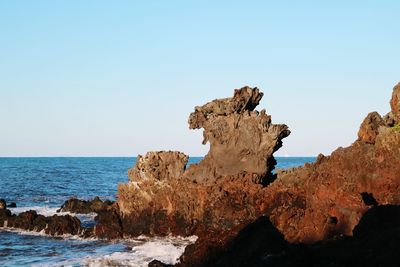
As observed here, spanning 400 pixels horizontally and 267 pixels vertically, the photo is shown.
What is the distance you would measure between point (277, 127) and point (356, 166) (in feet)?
24.9

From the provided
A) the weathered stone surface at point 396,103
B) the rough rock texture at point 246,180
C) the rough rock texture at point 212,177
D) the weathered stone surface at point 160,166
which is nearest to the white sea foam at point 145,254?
the rough rock texture at point 246,180

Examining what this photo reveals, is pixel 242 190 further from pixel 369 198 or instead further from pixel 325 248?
pixel 325 248

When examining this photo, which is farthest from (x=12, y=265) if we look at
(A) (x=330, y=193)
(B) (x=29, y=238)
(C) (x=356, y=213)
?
(C) (x=356, y=213)

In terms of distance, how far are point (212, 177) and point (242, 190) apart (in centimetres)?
306

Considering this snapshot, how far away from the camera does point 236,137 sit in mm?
31328

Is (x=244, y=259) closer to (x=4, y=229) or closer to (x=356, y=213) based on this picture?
(x=356, y=213)

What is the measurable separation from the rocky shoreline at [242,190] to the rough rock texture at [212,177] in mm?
56

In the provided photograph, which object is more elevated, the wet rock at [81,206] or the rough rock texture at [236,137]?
the rough rock texture at [236,137]

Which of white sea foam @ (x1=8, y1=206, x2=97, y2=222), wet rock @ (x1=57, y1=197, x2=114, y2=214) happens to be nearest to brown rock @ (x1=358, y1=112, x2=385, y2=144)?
white sea foam @ (x1=8, y1=206, x2=97, y2=222)

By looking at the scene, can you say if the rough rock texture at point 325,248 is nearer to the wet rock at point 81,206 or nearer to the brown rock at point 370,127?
the brown rock at point 370,127

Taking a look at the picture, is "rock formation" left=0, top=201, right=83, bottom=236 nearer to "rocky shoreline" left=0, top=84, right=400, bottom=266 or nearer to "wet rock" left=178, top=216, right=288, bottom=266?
"rocky shoreline" left=0, top=84, right=400, bottom=266

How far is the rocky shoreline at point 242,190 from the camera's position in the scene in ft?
51.9

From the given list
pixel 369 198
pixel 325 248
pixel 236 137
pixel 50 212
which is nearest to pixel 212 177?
pixel 236 137

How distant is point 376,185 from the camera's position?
2242 cm
